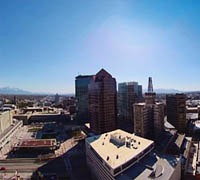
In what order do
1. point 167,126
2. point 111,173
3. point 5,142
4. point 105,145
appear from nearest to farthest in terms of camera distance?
1. point 111,173
2. point 105,145
3. point 5,142
4. point 167,126

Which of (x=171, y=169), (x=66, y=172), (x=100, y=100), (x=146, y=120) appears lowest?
(x=66, y=172)

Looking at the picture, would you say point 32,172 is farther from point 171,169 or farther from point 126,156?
point 171,169

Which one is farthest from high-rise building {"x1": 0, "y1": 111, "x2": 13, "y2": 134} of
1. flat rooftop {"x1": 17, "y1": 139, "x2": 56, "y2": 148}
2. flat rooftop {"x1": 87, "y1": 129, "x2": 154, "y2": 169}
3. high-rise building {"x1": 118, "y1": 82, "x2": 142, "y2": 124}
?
high-rise building {"x1": 118, "y1": 82, "x2": 142, "y2": 124}

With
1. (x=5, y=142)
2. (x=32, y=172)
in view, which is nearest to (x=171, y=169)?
(x=32, y=172)

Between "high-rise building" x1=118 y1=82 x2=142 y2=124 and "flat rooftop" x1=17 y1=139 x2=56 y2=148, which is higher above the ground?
"high-rise building" x1=118 y1=82 x2=142 y2=124

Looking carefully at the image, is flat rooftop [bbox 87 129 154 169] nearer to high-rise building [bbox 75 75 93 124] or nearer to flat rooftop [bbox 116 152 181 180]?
flat rooftop [bbox 116 152 181 180]

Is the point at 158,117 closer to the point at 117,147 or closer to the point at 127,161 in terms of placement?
the point at 117,147
